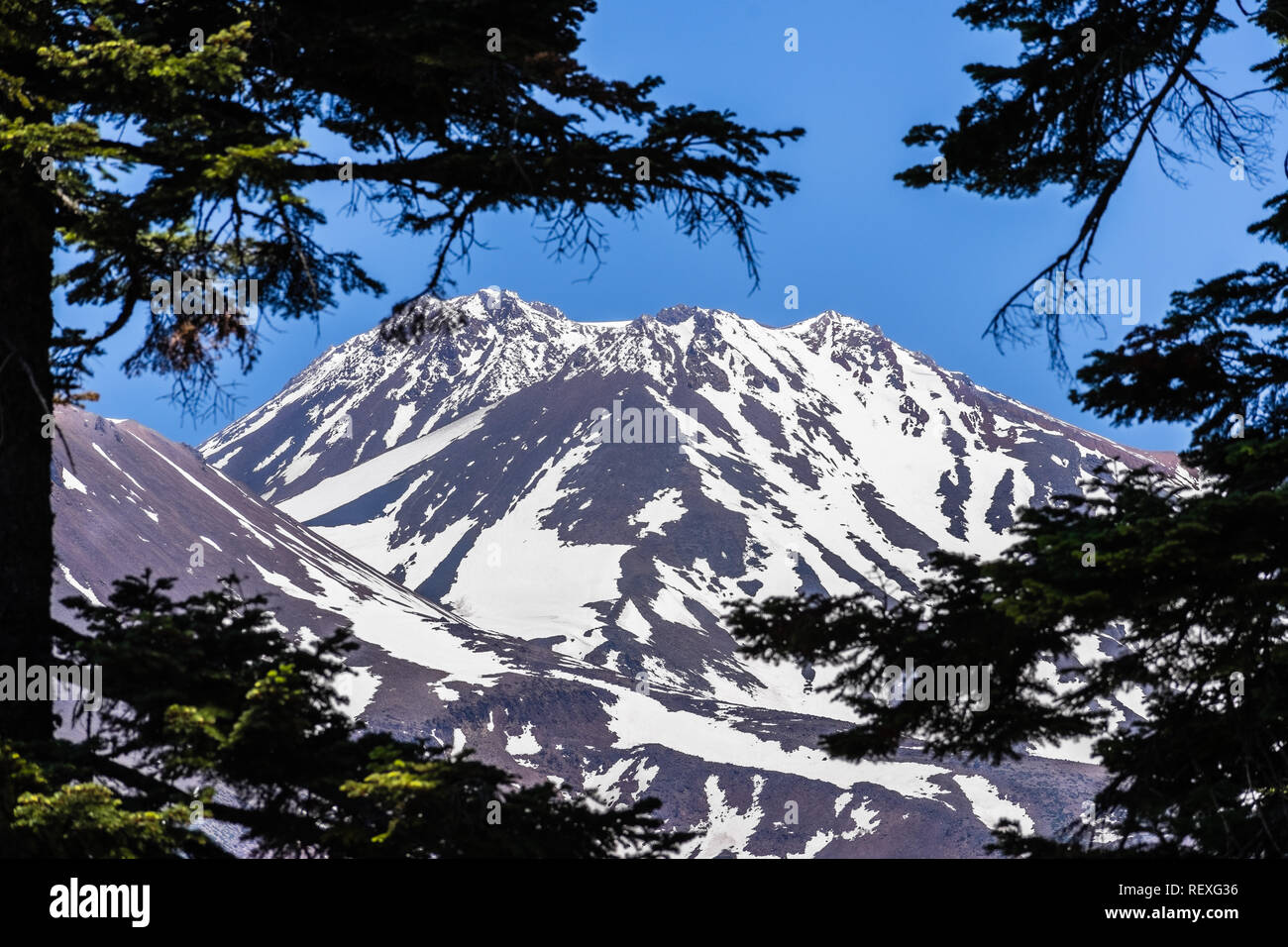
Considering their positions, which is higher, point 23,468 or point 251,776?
point 23,468

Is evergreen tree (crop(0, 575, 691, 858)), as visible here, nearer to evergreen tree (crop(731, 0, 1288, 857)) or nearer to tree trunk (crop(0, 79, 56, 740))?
tree trunk (crop(0, 79, 56, 740))

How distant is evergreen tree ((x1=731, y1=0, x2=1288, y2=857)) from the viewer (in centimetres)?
712

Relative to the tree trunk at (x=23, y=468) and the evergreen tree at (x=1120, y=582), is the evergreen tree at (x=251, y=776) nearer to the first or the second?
the tree trunk at (x=23, y=468)

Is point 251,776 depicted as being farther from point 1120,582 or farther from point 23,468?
point 1120,582

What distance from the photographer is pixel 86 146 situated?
6.07 metres

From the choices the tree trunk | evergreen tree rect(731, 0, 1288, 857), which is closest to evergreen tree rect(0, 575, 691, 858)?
the tree trunk

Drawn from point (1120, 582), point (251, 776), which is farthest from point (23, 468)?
point (1120, 582)

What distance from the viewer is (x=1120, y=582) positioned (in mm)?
6883

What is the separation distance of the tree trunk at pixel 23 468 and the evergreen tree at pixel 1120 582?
5.66 m

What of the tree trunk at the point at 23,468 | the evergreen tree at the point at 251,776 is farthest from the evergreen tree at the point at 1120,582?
the tree trunk at the point at 23,468

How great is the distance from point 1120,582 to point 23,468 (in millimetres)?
8148

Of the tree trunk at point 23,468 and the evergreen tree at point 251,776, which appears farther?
the tree trunk at point 23,468

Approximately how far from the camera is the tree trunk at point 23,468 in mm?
7430

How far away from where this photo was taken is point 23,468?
7516 mm
